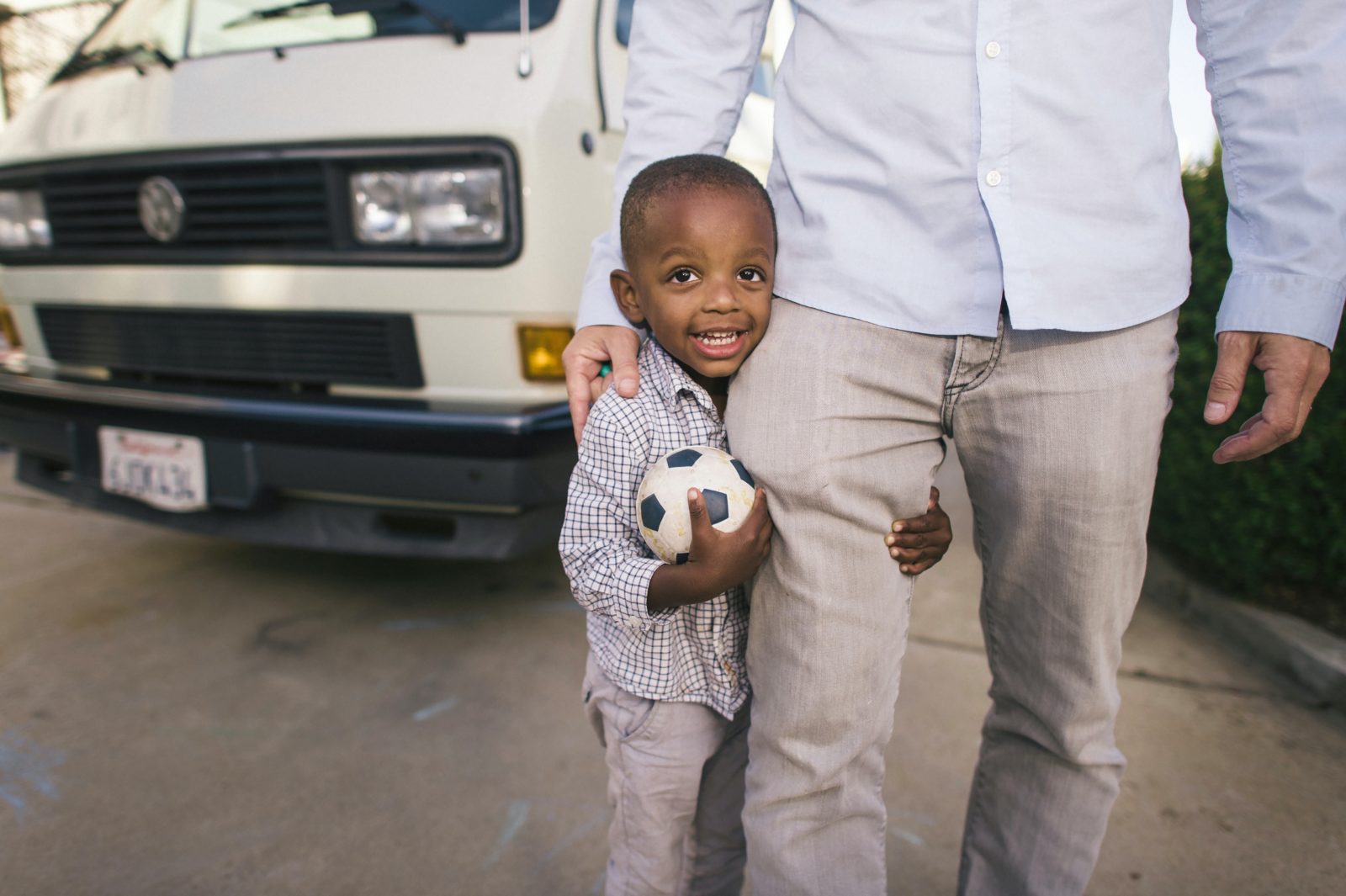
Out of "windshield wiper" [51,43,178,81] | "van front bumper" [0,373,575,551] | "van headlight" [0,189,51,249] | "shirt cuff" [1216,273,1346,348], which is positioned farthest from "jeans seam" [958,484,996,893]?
"van headlight" [0,189,51,249]

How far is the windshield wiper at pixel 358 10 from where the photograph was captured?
7.11ft

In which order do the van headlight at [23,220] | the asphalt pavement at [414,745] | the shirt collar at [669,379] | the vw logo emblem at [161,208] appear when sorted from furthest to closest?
the van headlight at [23,220] < the vw logo emblem at [161,208] < the asphalt pavement at [414,745] < the shirt collar at [669,379]

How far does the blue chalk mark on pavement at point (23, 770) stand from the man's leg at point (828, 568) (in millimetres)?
1653

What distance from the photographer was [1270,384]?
1.09 m

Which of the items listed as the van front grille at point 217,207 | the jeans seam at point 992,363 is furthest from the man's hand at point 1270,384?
the van front grille at point 217,207

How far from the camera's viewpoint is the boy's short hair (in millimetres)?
1142

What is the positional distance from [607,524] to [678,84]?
65 centimetres

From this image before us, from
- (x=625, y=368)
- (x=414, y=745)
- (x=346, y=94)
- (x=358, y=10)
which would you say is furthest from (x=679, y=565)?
(x=358, y=10)

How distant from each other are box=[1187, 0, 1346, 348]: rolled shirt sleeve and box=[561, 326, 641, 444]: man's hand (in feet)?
2.61

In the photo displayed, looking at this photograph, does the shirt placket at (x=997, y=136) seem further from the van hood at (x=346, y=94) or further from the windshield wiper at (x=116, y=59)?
the windshield wiper at (x=116, y=59)

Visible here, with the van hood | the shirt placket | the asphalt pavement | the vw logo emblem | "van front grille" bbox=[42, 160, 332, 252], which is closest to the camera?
the shirt placket

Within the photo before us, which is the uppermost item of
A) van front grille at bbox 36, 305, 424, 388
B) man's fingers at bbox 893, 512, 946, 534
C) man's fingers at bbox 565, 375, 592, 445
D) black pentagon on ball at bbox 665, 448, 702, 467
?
man's fingers at bbox 565, 375, 592, 445

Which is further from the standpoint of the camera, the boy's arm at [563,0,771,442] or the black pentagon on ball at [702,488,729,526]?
the boy's arm at [563,0,771,442]

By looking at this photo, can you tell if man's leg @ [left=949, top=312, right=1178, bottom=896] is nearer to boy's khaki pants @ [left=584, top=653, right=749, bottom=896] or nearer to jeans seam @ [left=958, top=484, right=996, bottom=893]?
jeans seam @ [left=958, top=484, right=996, bottom=893]
